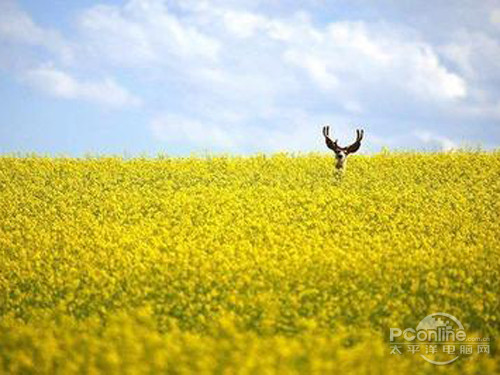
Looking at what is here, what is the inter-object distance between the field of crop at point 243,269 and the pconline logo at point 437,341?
16 cm

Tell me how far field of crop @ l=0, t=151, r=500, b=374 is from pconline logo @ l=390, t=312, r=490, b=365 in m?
0.16

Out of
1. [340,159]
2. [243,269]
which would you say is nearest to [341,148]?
[340,159]

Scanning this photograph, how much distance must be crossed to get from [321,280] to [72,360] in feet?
19.3

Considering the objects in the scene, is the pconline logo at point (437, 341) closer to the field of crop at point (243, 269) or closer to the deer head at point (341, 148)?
the field of crop at point (243, 269)

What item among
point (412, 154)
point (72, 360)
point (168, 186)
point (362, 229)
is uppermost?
point (412, 154)

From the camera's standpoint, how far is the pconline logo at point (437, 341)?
1221cm

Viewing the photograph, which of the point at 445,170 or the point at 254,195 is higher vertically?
the point at 445,170

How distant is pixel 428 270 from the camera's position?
639 inches

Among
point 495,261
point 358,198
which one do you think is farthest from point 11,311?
point 358,198

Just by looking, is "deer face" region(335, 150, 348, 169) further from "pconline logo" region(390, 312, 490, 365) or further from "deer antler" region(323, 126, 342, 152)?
"pconline logo" region(390, 312, 490, 365)

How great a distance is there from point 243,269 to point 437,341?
185 inches

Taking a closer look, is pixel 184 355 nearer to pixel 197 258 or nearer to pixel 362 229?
pixel 197 258

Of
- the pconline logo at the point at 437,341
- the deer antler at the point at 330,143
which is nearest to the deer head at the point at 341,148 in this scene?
the deer antler at the point at 330,143

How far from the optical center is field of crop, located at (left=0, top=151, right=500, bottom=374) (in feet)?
36.6
